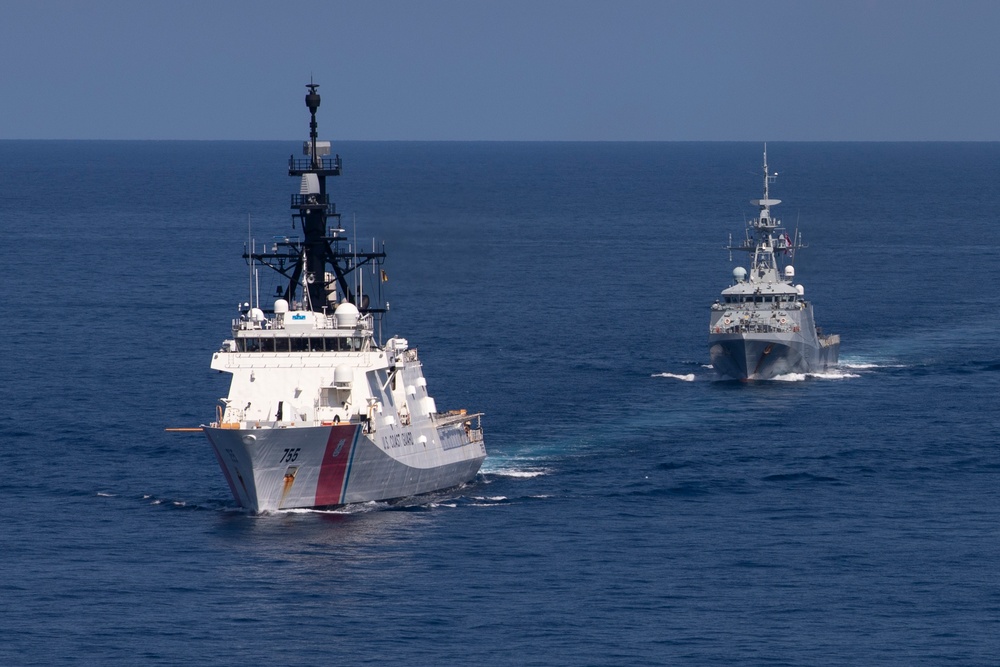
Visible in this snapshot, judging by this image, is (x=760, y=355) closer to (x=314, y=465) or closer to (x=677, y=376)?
(x=677, y=376)

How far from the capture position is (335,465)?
70438 mm

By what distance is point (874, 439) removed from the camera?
88.0m

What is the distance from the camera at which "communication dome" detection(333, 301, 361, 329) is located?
7406 cm

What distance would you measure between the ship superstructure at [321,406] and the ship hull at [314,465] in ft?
0.12

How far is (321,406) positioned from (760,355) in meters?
44.6

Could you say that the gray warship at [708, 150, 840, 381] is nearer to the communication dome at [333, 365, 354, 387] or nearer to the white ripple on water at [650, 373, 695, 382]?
the white ripple on water at [650, 373, 695, 382]

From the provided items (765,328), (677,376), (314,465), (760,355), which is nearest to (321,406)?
(314,465)

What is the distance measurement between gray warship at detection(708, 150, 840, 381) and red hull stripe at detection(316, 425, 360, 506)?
44.7 m

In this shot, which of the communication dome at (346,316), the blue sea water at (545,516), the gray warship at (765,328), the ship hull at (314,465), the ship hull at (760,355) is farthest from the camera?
the gray warship at (765,328)

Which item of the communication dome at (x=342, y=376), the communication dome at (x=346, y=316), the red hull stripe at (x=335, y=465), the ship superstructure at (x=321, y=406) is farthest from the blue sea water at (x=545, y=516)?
the communication dome at (x=346, y=316)

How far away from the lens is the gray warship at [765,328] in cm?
11188

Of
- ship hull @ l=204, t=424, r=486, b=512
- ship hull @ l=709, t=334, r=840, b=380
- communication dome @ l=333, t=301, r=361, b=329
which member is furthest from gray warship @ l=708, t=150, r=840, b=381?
communication dome @ l=333, t=301, r=361, b=329

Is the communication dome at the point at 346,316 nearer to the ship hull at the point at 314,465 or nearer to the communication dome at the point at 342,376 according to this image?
the communication dome at the point at 342,376

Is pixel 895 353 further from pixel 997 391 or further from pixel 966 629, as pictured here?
pixel 966 629
